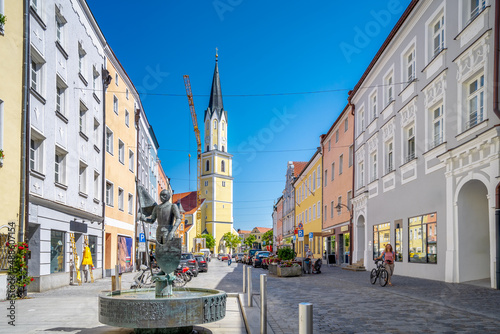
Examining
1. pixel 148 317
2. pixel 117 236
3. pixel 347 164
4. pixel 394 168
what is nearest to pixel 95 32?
pixel 117 236

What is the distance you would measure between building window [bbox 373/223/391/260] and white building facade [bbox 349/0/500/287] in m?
0.05

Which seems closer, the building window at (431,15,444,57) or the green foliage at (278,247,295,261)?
the building window at (431,15,444,57)

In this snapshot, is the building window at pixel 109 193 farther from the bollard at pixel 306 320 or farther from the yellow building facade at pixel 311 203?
the bollard at pixel 306 320

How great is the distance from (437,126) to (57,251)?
15.8 m

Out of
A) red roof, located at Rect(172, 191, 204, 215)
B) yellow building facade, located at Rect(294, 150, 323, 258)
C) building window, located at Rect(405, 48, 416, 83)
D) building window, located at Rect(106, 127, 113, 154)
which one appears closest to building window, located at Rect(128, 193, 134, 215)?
building window, located at Rect(106, 127, 113, 154)

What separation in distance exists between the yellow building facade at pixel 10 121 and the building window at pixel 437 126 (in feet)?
48.3

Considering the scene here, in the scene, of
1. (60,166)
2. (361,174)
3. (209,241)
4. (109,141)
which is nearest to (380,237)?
(361,174)

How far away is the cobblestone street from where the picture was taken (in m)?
8.26

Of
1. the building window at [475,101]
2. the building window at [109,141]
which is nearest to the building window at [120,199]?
the building window at [109,141]

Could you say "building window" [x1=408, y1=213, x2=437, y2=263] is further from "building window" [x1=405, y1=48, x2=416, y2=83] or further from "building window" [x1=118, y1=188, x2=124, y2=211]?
"building window" [x1=118, y1=188, x2=124, y2=211]

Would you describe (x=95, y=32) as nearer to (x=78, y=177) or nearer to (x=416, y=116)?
(x=78, y=177)

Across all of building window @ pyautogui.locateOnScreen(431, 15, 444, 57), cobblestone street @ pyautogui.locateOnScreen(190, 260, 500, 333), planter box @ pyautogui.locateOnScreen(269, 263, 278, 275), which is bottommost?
planter box @ pyautogui.locateOnScreen(269, 263, 278, 275)

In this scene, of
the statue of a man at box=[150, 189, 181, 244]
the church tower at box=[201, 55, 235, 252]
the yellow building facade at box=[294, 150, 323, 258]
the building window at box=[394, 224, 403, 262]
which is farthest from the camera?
the church tower at box=[201, 55, 235, 252]

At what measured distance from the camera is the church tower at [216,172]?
114 m
